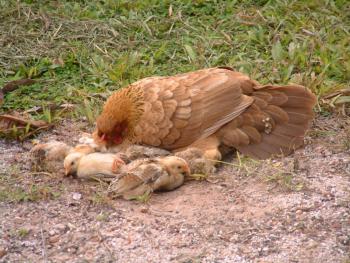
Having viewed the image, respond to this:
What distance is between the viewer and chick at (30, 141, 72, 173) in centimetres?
524

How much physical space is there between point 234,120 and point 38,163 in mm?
1401

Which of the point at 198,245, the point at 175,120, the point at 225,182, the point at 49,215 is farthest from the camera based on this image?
the point at 175,120

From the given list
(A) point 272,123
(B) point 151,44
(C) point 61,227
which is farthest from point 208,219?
(B) point 151,44

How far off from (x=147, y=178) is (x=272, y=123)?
3.68ft

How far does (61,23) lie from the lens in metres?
7.60

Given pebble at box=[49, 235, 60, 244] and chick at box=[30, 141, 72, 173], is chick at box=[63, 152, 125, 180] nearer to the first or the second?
chick at box=[30, 141, 72, 173]

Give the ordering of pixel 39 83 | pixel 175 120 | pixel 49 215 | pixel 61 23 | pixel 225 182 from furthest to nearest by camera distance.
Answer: pixel 61 23 < pixel 39 83 < pixel 175 120 < pixel 225 182 < pixel 49 215

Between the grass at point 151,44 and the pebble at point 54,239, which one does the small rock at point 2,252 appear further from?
the grass at point 151,44

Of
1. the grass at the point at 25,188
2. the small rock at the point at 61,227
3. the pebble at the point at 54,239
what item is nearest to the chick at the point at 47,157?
the grass at the point at 25,188

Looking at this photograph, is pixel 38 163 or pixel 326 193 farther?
pixel 38 163

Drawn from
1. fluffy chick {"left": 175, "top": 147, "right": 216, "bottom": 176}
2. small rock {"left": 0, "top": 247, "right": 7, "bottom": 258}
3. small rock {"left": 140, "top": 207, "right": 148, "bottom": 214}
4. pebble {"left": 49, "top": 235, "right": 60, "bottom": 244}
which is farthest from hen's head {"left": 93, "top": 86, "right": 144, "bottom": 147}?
small rock {"left": 0, "top": 247, "right": 7, "bottom": 258}

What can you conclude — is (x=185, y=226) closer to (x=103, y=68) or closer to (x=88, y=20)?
(x=103, y=68)

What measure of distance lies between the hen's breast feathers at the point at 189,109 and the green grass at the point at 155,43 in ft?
2.63

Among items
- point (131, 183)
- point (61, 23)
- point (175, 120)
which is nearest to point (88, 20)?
point (61, 23)
